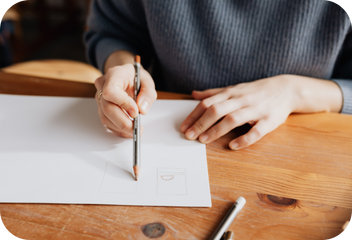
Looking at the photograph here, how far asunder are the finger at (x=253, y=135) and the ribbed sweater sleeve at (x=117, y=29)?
44 centimetres

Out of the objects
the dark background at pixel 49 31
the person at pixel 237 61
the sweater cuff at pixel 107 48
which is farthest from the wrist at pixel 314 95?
the dark background at pixel 49 31

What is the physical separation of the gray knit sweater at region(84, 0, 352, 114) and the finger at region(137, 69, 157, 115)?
163 mm

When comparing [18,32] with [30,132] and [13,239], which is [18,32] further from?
[13,239]

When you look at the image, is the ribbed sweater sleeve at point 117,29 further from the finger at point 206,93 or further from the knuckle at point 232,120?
the knuckle at point 232,120

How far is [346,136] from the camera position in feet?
1.61

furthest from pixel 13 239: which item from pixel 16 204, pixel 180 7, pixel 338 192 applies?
pixel 180 7

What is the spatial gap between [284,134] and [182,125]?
0.20m

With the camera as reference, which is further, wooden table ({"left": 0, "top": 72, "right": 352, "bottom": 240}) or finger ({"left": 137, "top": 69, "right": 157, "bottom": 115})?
finger ({"left": 137, "top": 69, "right": 157, "bottom": 115})

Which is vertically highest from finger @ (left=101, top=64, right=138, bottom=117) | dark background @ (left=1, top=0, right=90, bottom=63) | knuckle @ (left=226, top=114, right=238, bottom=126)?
finger @ (left=101, top=64, right=138, bottom=117)

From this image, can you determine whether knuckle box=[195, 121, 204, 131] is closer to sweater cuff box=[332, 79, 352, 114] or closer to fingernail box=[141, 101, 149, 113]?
fingernail box=[141, 101, 149, 113]

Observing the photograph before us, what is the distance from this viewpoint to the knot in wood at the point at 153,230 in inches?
12.5

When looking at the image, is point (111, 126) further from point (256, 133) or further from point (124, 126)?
point (256, 133)

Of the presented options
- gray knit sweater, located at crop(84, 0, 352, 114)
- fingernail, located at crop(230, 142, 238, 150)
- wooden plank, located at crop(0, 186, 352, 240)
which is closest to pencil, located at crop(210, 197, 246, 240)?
wooden plank, located at crop(0, 186, 352, 240)

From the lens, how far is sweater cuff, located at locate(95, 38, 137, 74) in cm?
71
